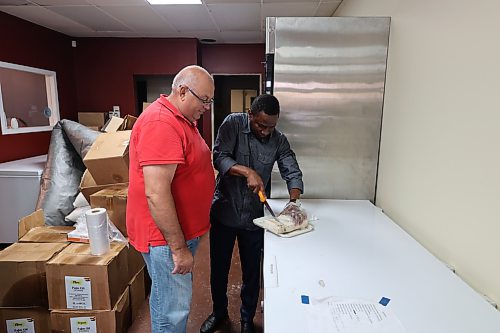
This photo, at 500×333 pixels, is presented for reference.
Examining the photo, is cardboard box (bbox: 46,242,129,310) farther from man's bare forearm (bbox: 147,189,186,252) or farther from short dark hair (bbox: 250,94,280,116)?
short dark hair (bbox: 250,94,280,116)

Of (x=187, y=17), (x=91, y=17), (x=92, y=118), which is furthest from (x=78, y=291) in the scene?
(x=92, y=118)

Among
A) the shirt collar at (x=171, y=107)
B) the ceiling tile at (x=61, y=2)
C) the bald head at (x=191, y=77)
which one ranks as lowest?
the shirt collar at (x=171, y=107)

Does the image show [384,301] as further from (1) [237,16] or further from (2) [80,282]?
(1) [237,16]

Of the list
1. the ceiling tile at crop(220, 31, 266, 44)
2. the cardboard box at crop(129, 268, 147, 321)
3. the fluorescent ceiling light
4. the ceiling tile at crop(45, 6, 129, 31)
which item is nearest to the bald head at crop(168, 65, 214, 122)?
the cardboard box at crop(129, 268, 147, 321)

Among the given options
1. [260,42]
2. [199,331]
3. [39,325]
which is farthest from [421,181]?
[260,42]

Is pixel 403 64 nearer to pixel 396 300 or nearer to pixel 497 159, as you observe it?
pixel 497 159

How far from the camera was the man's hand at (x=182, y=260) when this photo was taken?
136 cm

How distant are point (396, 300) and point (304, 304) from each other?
0.97ft

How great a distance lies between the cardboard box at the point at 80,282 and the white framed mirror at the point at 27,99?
8.54 ft

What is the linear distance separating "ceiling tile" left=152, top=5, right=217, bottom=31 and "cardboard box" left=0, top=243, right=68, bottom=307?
2948mm

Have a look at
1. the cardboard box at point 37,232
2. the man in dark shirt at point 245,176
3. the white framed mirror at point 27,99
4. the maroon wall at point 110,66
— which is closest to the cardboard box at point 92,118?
the maroon wall at point 110,66

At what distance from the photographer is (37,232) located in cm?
232

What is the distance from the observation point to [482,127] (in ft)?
3.62

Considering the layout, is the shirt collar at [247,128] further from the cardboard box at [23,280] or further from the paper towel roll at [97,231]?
the cardboard box at [23,280]
